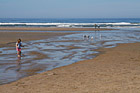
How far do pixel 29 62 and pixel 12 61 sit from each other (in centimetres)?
99

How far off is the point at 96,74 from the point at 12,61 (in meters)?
5.55

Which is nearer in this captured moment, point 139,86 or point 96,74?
point 139,86

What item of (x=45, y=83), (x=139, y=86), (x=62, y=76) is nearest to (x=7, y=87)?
(x=45, y=83)

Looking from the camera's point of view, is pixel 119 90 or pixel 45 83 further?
pixel 45 83

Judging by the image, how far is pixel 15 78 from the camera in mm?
9477

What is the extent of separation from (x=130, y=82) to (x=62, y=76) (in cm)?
256

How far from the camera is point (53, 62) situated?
520 inches

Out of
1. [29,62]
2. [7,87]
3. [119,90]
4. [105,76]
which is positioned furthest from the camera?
[29,62]

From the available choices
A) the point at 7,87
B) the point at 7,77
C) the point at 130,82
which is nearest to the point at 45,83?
the point at 7,87

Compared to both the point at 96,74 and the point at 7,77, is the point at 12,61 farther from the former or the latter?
the point at 96,74

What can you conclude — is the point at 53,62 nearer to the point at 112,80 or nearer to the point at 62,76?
the point at 62,76

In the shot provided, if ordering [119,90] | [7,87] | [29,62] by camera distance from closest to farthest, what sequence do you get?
1. [119,90]
2. [7,87]
3. [29,62]

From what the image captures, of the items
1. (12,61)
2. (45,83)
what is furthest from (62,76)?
(12,61)

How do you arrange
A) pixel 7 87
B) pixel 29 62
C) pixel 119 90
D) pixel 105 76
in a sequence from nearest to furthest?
pixel 119 90 < pixel 7 87 < pixel 105 76 < pixel 29 62
